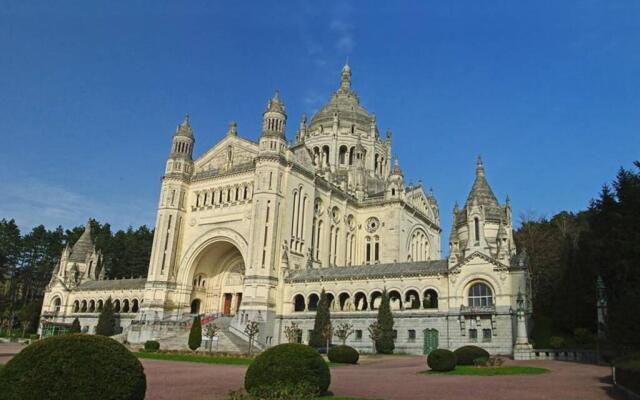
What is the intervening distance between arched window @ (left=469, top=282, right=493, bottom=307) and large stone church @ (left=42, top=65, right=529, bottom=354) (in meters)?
0.08

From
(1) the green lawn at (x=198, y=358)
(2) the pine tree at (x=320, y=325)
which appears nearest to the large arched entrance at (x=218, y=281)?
(2) the pine tree at (x=320, y=325)

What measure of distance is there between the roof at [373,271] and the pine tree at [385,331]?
4.62 metres

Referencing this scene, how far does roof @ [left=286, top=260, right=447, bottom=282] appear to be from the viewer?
46750 mm

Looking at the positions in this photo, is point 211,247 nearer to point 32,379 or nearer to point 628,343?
point 628,343

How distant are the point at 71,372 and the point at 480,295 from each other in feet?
121

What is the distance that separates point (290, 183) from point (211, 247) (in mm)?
12659

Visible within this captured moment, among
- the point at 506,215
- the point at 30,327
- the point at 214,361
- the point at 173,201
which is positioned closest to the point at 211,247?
the point at 173,201

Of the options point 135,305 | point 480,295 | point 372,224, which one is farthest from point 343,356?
point 135,305

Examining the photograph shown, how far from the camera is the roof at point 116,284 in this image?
216ft

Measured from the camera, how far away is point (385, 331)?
43.2 metres

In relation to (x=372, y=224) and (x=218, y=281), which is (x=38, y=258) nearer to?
(x=218, y=281)

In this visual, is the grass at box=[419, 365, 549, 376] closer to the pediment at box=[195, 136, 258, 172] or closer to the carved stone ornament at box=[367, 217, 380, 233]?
the pediment at box=[195, 136, 258, 172]

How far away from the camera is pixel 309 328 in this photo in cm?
5059

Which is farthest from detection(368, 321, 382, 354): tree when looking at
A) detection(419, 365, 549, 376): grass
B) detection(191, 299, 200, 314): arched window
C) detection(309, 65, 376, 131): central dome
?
detection(309, 65, 376, 131): central dome
